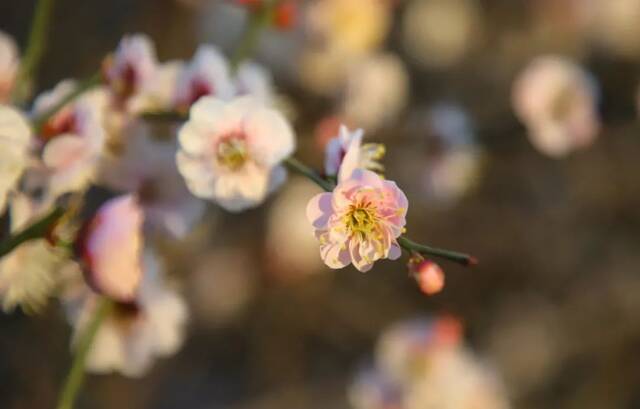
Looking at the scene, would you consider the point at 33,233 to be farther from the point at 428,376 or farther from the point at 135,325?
the point at 428,376

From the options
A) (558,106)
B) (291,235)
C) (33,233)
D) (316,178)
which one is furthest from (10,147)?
(291,235)

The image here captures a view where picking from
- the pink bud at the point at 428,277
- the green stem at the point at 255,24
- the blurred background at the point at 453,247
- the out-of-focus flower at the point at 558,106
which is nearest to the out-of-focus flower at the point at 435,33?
the blurred background at the point at 453,247

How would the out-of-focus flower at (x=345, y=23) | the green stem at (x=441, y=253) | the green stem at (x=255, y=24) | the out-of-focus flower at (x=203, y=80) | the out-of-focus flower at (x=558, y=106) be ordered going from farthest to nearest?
1. the out-of-focus flower at (x=345, y=23)
2. the out-of-focus flower at (x=558, y=106)
3. the green stem at (x=255, y=24)
4. the out-of-focus flower at (x=203, y=80)
5. the green stem at (x=441, y=253)

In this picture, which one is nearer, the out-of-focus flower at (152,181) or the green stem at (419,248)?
the green stem at (419,248)

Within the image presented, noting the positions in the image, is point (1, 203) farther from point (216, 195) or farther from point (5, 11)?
point (5, 11)

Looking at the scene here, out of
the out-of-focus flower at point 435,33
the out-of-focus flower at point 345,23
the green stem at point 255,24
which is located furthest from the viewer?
the out-of-focus flower at point 435,33

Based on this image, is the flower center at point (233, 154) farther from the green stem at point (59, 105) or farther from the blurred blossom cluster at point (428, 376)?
the blurred blossom cluster at point (428, 376)
